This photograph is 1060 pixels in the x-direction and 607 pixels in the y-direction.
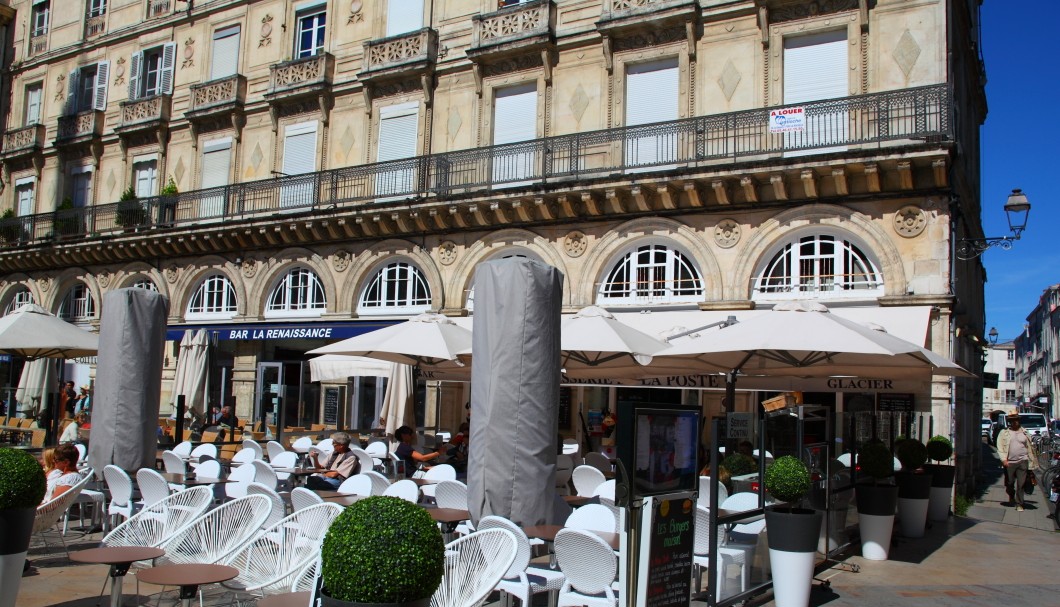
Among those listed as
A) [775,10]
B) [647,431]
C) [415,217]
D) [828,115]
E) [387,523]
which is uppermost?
[775,10]

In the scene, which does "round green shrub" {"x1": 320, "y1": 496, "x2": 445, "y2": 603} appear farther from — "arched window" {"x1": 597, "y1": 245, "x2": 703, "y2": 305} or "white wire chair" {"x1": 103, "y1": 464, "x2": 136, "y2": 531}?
"arched window" {"x1": 597, "y1": 245, "x2": 703, "y2": 305}

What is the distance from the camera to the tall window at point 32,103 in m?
27.7

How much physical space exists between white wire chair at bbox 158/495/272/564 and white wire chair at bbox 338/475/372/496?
202 cm

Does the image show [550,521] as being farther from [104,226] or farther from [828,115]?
[104,226]

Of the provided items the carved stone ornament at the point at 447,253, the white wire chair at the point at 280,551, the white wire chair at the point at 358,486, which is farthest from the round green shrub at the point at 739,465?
the carved stone ornament at the point at 447,253

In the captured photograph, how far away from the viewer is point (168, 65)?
2417cm

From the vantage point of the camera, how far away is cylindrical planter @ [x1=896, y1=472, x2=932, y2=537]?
10469 mm

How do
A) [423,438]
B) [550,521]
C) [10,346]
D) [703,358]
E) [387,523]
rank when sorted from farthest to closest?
1. [423,438]
2. [10,346]
3. [703,358]
4. [550,521]
5. [387,523]

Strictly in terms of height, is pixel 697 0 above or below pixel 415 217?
above

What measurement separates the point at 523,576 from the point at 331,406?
15.1m

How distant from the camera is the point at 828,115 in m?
14.4

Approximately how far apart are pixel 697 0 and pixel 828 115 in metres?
3.59

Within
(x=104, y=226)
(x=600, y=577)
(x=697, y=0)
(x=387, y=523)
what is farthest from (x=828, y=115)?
(x=104, y=226)

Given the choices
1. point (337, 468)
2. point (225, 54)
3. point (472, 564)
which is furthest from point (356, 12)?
point (472, 564)
